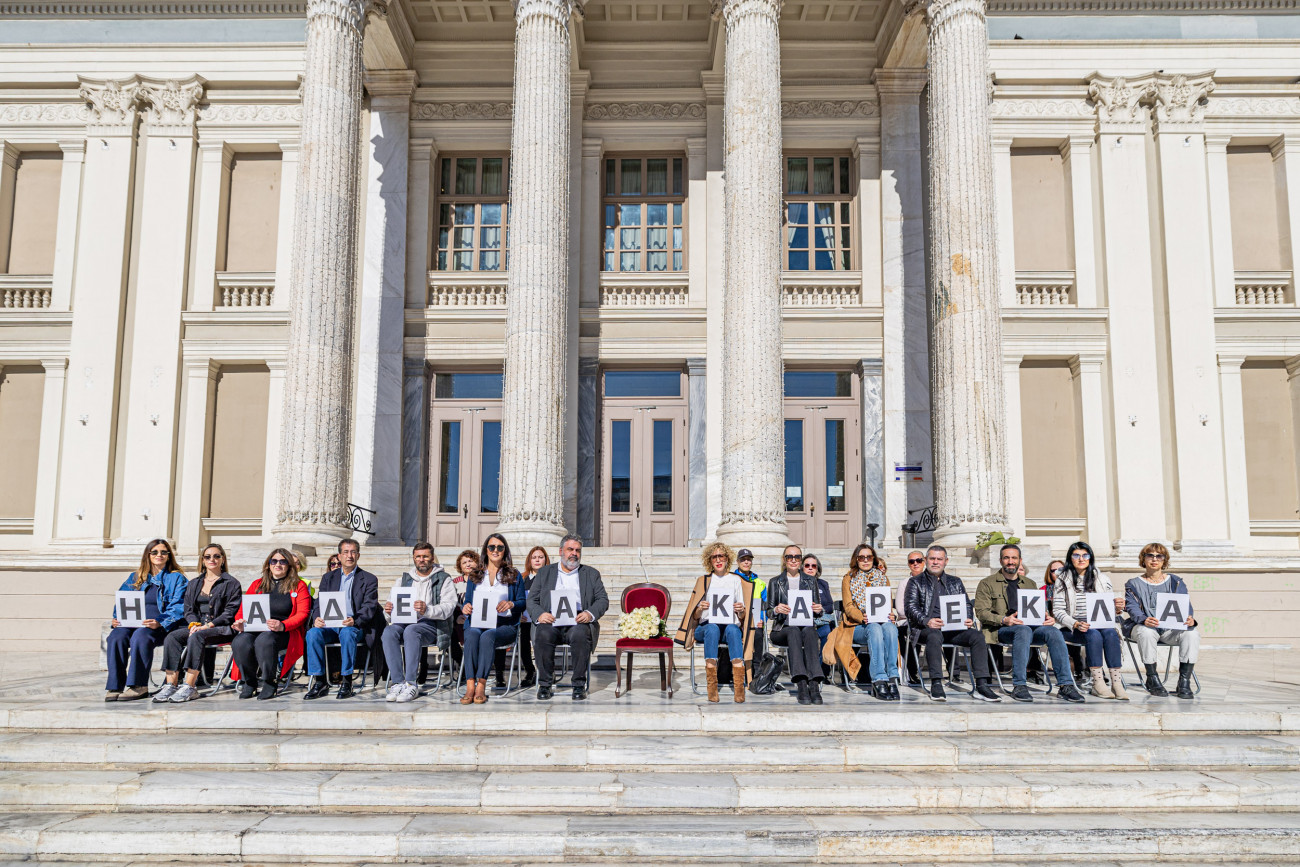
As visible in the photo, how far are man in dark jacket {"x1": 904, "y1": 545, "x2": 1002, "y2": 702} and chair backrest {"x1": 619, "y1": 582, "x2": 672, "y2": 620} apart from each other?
2341mm

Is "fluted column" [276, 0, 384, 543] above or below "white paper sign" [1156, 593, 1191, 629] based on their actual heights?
above

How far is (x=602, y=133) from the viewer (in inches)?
801

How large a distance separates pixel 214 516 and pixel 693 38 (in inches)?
515

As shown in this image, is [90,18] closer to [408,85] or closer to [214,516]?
[408,85]

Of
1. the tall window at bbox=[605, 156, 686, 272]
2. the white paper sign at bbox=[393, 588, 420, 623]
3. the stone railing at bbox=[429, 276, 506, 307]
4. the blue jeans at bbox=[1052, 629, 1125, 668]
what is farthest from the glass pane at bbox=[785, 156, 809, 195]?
the white paper sign at bbox=[393, 588, 420, 623]

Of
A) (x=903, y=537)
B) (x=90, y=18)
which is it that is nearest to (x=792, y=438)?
(x=903, y=537)

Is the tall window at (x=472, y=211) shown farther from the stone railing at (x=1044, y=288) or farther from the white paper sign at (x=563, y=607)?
the white paper sign at (x=563, y=607)

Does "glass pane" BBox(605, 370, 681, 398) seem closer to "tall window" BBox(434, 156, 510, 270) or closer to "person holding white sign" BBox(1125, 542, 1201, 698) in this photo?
"tall window" BBox(434, 156, 510, 270)

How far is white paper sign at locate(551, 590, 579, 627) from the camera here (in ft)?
30.7

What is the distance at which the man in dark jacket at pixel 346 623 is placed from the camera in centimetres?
930

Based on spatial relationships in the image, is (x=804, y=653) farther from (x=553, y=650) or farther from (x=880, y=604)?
(x=553, y=650)

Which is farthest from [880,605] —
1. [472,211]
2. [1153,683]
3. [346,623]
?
[472,211]

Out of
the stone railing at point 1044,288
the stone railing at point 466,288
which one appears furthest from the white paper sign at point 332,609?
the stone railing at point 1044,288

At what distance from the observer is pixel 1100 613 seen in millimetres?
9602
